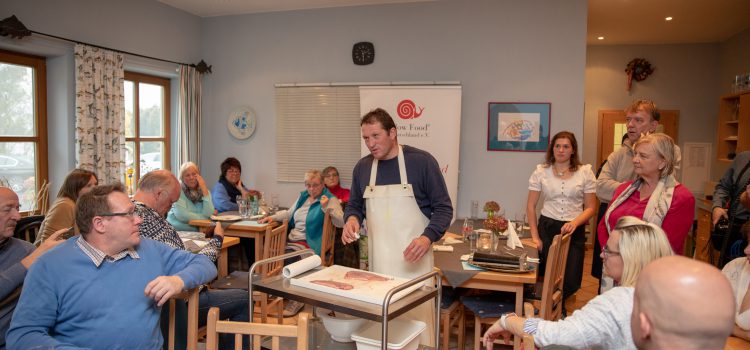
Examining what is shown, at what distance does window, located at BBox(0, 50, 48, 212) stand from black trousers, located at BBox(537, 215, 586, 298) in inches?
164

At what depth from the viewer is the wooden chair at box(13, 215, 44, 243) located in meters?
3.40

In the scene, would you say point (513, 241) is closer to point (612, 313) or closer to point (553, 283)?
point (553, 283)

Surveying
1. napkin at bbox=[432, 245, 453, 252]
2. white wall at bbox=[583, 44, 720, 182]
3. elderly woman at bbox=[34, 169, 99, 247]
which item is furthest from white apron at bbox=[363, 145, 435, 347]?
white wall at bbox=[583, 44, 720, 182]

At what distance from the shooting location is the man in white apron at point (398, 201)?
2486 mm

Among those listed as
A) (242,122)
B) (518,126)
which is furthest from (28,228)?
(518,126)

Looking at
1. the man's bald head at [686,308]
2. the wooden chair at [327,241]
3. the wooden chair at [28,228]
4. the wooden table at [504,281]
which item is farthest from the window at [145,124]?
the man's bald head at [686,308]

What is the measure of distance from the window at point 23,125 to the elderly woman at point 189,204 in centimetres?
120

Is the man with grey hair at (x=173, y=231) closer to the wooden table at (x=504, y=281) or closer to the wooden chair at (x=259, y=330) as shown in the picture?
the wooden chair at (x=259, y=330)

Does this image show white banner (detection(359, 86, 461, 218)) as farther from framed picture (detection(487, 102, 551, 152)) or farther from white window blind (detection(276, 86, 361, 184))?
white window blind (detection(276, 86, 361, 184))

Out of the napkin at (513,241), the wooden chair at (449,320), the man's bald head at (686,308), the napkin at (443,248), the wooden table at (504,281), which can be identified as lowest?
the wooden chair at (449,320)

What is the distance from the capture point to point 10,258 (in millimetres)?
1979

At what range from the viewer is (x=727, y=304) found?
94 centimetres

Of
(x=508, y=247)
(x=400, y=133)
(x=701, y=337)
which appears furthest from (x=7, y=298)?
(x=400, y=133)

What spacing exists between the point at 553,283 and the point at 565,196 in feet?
2.99
